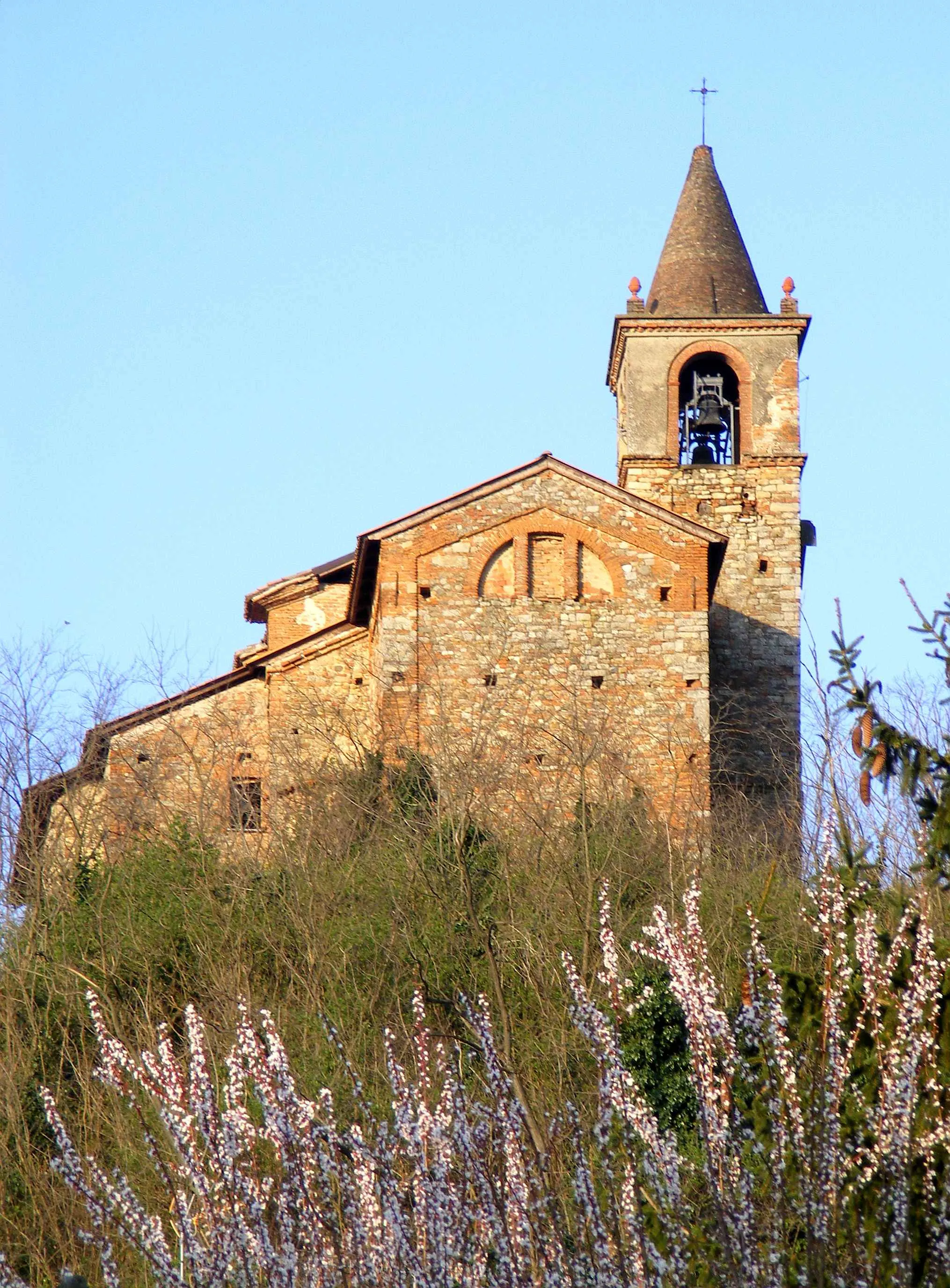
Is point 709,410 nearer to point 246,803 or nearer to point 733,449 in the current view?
point 733,449

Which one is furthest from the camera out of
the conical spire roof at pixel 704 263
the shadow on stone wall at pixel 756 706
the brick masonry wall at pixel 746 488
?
the conical spire roof at pixel 704 263

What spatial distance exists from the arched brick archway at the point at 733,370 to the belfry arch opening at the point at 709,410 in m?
0.07

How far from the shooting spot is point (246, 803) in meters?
19.9

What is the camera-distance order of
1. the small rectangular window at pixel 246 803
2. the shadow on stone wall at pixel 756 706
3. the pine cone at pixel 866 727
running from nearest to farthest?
1. the pine cone at pixel 866 727
2. the small rectangular window at pixel 246 803
3. the shadow on stone wall at pixel 756 706

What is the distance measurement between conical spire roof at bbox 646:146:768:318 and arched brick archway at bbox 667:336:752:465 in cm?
50

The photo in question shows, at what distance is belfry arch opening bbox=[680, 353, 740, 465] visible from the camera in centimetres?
2406

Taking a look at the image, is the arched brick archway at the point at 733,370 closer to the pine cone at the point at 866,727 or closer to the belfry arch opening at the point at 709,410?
the belfry arch opening at the point at 709,410

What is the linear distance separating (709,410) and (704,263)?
259cm

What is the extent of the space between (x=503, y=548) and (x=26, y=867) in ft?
22.4

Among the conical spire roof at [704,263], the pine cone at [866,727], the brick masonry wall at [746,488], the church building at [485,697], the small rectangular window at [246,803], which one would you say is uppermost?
the conical spire roof at [704,263]

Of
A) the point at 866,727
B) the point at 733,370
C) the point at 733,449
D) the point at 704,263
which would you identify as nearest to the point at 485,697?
the point at 733,449

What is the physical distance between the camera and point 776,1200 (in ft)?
15.6

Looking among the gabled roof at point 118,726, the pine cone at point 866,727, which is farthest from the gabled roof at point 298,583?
the pine cone at point 866,727

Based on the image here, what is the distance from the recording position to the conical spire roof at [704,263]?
2455 centimetres
